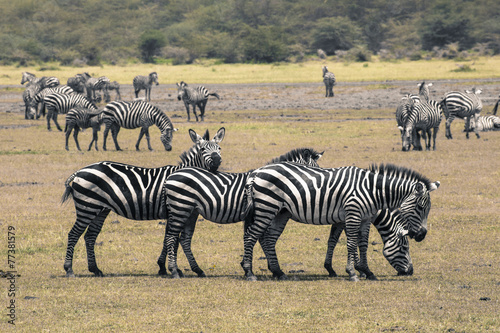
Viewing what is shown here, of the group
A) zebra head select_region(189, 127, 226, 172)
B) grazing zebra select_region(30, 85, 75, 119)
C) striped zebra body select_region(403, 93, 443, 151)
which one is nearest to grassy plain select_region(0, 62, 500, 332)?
zebra head select_region(189, 127, 226, 172)

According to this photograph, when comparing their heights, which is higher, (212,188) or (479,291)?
(212,188)

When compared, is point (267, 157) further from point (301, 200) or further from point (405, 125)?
point (301, 200)

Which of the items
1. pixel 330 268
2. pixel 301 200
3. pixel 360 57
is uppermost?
pixel 360 57

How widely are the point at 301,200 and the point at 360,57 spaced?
204ft

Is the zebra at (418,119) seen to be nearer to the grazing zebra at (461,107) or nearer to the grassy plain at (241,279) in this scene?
the grazing zebra at (461,107)

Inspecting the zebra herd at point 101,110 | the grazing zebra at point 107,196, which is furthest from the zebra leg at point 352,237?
the zebra herd at point 101,110

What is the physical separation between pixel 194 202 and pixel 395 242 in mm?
2618

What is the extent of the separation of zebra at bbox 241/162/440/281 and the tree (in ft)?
231

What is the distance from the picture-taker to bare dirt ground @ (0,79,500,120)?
36281 millimetres

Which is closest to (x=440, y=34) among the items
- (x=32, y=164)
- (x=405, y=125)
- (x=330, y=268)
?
(x=405, y=125)

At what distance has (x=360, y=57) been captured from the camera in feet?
226

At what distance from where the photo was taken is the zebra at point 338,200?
847 centimetres

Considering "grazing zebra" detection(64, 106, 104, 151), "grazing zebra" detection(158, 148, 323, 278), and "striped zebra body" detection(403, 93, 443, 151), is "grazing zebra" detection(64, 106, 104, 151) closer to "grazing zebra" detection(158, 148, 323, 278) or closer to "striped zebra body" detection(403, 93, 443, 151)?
"striped zebra body" detection(403, 93, 443, 151)

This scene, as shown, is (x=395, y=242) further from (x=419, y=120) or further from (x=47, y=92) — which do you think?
(x=47, y=92)
